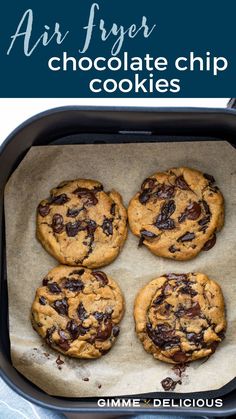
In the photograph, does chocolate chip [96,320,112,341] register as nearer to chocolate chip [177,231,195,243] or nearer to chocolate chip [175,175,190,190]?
chocolate chip [177,231,195,243]

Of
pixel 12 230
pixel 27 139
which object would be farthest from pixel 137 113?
pixel 12 230

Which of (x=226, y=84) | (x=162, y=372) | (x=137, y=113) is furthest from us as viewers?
(x=226, y=84)

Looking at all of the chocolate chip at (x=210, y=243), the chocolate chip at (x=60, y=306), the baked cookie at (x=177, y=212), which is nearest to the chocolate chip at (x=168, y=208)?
the baked cookie at (x=177, y=212)

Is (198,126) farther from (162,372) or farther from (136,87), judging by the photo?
(162,372)

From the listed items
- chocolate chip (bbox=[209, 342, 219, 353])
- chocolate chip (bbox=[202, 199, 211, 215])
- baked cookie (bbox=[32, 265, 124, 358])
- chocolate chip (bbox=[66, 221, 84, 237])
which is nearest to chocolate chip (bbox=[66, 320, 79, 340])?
baked cookie (bbox=[32, 265, 124, 358])

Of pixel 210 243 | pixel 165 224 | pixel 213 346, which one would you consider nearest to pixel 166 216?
pixel 165 224
